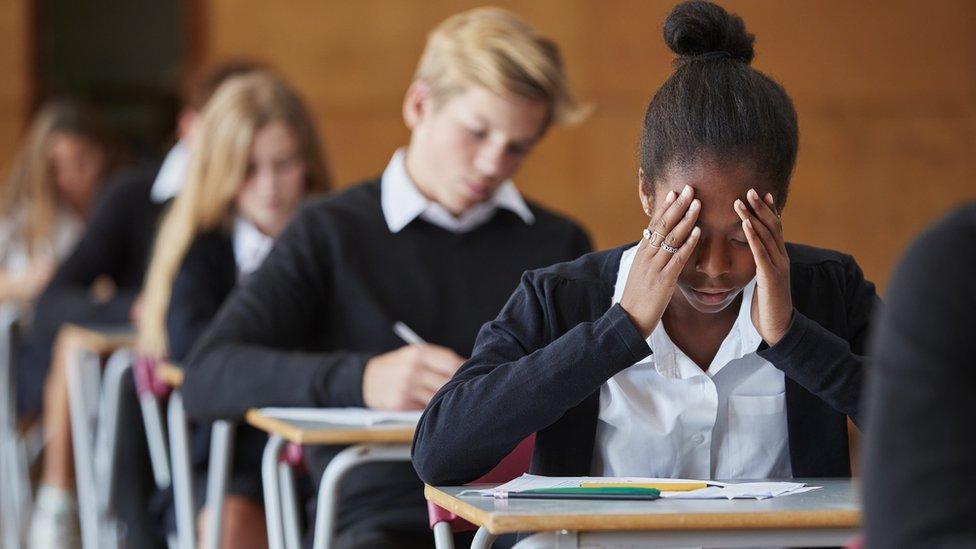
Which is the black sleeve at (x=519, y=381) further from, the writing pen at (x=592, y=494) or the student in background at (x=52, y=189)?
the student in background at (x=52, y=189)

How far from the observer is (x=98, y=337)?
11.9ft

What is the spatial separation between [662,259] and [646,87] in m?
4.67

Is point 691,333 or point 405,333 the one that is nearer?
point 691,333

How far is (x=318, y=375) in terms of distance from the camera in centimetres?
215

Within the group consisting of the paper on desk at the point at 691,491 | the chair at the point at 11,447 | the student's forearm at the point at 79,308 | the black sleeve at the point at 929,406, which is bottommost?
the chair at the point at 11,447

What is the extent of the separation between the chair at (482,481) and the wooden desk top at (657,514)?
0.77ft

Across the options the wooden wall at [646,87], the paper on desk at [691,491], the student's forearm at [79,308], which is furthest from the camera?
the wooden wall at [646,87]

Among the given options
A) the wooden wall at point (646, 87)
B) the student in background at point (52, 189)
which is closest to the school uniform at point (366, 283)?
the student in background at point (52, 189)

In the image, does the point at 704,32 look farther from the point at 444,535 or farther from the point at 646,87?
the point at 646,87

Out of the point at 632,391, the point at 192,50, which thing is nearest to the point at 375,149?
the point at 192,50

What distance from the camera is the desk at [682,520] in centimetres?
123

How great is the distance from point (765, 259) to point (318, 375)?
0.92 m

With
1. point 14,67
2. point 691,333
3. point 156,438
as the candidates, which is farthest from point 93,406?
point 691,333

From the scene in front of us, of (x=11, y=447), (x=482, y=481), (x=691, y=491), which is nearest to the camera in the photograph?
(x=691, y=491)
